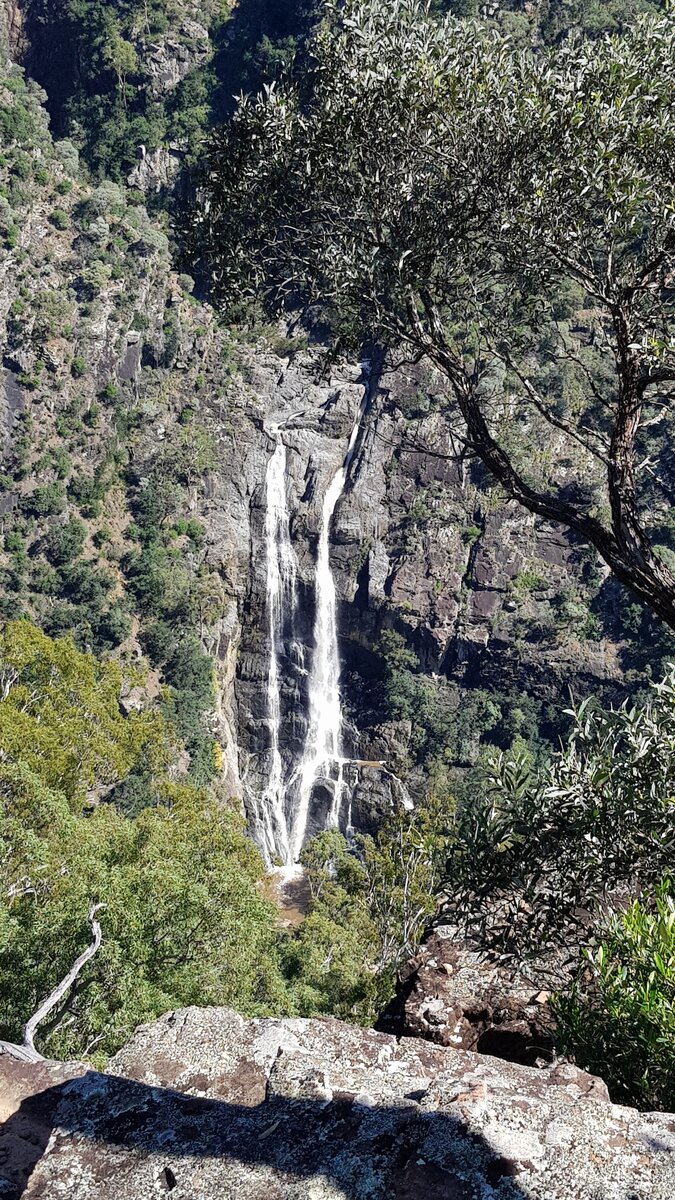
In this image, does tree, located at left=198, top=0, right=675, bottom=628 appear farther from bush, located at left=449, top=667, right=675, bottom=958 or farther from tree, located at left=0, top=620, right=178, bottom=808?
tree, located at left=0, top=620, right=178, bottom=808

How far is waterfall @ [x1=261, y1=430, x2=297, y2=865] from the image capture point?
44969 mm

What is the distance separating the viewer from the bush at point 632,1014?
3.44 meters

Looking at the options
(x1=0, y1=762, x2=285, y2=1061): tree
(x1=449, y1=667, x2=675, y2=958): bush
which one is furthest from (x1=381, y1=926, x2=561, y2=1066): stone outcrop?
(x1=0, y1=762, x2=285, y2=1061): tree

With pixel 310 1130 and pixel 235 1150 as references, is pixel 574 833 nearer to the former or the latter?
pixel 310 1130

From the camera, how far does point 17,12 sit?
71.7m

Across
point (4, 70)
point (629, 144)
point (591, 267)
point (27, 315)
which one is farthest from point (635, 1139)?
point (4, 70)

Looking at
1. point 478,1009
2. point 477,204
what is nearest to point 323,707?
point 478,1009

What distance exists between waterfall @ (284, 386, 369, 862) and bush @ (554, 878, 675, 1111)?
42.1 m

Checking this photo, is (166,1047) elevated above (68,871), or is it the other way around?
(166,1047)

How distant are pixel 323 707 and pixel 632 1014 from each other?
44.5 meters

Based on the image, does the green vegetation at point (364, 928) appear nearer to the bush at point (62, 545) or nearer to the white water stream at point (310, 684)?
the white water stream at point (310, 684)

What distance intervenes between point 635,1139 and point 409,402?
52.8m

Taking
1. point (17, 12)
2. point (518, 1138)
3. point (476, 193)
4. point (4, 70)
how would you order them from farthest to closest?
point (17, 12) < point (4, 70) < point (476, 193) < point (518, 1138)

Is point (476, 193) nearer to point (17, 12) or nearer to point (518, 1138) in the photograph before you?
point (518, 1138)
